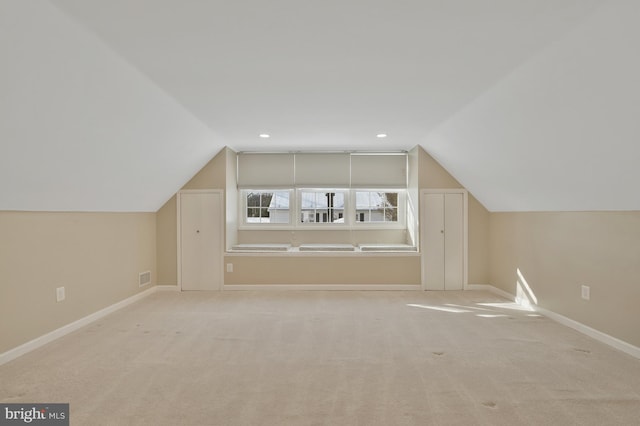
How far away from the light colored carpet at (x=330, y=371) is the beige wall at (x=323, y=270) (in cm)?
119

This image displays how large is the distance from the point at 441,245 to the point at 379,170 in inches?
60.9

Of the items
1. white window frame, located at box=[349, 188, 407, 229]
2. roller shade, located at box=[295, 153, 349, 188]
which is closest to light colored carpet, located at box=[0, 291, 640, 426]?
white window frame, located at box=[349, 188, 407, 229]

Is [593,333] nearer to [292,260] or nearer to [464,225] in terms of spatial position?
[464,225]

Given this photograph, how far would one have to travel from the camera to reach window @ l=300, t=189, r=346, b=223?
A: 5906 mm

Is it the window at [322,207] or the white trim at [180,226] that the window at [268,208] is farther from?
the white trim at [180,226]

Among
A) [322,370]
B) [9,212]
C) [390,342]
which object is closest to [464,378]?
[390,342]

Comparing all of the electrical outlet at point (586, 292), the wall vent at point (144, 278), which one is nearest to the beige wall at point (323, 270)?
the wall vent at point (144, 278)

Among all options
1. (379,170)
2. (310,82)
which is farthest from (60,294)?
(379,170)

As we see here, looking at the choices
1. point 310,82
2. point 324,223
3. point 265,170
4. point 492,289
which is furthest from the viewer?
point 324,223

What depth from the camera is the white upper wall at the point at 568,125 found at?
6.46ft

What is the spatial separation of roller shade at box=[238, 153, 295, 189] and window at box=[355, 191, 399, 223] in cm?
123

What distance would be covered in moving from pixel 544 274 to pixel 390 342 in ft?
7.12

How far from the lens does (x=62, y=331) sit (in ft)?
11.1

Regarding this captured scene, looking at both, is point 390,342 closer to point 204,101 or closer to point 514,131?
point 514,131
